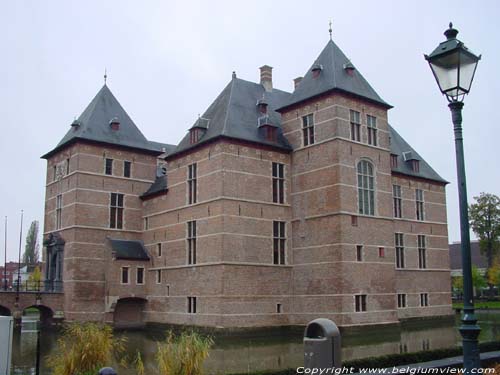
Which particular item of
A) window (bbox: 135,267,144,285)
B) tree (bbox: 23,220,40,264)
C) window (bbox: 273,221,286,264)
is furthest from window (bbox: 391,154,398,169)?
tree (bbox: 23,220,40,264)

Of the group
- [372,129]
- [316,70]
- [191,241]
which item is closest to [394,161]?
[372,129]

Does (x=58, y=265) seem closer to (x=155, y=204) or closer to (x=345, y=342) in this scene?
(x=155, y=204)

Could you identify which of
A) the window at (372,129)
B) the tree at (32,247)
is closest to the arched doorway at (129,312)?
the window at (372,129)

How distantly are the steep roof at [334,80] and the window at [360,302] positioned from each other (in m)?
10.1

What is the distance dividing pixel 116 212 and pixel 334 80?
1541 cm

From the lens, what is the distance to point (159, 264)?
3189 cm

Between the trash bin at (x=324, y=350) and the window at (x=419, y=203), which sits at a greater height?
the window at (x=419, y=203)

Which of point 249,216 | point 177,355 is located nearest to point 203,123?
point 249,216

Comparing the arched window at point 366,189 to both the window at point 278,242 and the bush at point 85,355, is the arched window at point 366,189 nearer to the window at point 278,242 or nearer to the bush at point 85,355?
the window at point 278,242

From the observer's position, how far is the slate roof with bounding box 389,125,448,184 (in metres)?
35.3

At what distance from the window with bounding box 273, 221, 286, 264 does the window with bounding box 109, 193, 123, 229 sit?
10479 mm

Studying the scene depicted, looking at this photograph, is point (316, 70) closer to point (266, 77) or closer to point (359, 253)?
point (266, 77)

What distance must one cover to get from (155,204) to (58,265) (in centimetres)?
695

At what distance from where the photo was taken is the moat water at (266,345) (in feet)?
53.6
